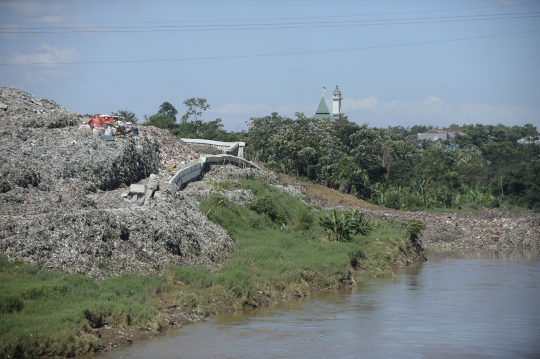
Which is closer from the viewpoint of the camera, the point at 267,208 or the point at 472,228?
the point at 267,208

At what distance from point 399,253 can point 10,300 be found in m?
20.1

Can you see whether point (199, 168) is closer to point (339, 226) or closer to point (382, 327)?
point (339, 226)

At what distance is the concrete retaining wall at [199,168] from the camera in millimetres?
26183

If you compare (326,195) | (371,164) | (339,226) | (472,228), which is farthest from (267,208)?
(371,164)

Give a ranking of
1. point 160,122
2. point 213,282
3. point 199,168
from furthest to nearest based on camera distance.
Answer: point 160,122 < point 199,168 < point 213,282

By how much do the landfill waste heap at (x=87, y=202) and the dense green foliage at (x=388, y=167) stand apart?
73.8ft

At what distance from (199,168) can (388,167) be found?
3482cm

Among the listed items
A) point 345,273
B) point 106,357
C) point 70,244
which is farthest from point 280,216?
point 106,357

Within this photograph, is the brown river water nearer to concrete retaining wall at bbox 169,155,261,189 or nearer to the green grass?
the green grass

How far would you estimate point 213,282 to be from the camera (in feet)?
58.5

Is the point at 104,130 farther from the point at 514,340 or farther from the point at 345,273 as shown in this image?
the point at 514,340

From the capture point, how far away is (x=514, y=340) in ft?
49.6

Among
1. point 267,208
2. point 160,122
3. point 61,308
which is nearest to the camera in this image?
point 61,308

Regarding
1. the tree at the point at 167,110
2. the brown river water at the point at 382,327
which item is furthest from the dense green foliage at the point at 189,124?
the brown river water at the point at 382,327
